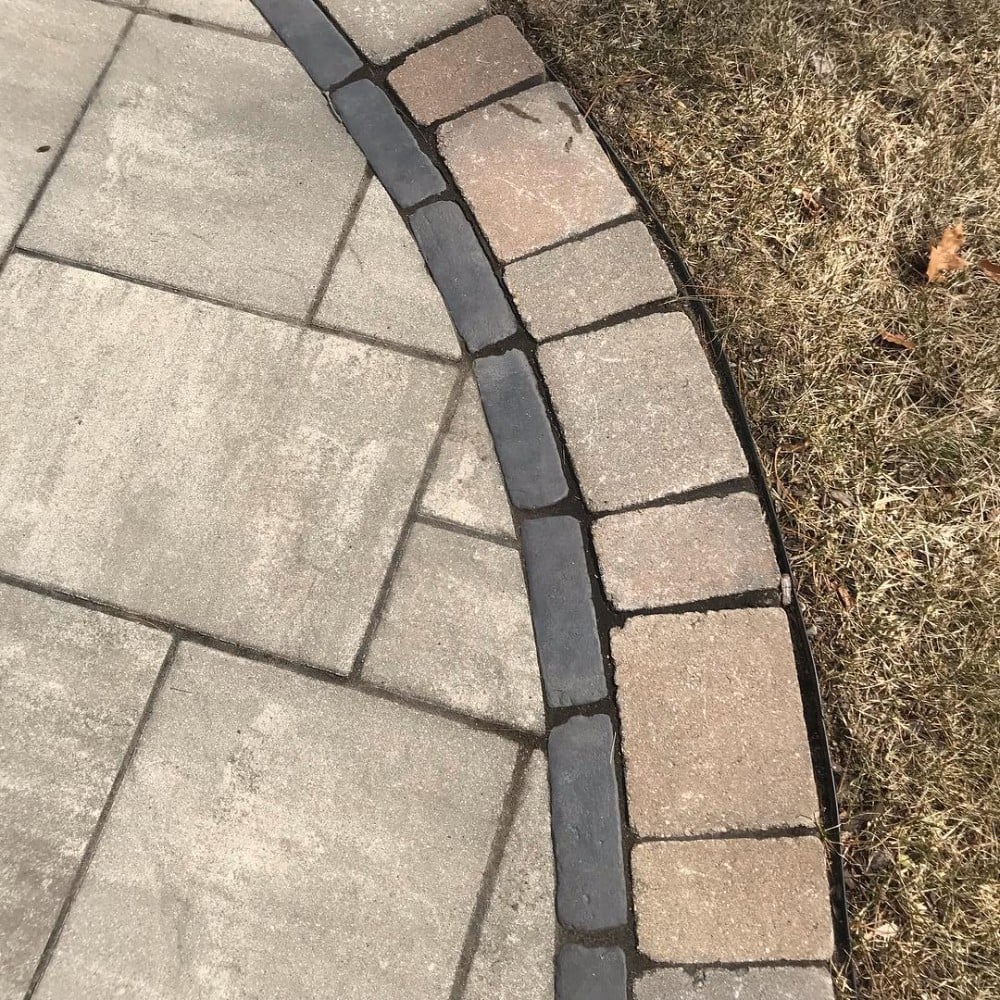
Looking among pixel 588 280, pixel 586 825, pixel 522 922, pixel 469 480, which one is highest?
pixel 588 280

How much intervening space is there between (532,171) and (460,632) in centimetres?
119

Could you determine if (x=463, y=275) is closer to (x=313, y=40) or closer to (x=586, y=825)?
(x=313, y=40)

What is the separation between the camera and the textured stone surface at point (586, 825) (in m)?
1.66

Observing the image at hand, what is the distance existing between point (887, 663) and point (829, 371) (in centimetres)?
69

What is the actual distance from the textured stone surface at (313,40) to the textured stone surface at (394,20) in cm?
4

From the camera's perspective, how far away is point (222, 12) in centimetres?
233

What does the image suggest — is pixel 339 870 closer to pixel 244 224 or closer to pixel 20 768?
pixel 20 768

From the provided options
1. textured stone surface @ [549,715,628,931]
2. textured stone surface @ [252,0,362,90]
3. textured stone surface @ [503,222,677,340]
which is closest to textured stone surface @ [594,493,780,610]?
textured stone surface @ [549,715,628,931]

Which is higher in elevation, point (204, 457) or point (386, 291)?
point (386, 291)

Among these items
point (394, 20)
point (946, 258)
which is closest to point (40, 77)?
point (394, 20)

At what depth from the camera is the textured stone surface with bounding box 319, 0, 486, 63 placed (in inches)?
89.3

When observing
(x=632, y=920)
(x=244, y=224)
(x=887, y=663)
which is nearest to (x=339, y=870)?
(x=632, y=920)

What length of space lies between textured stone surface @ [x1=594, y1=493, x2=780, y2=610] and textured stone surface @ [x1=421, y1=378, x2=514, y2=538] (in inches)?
9.4

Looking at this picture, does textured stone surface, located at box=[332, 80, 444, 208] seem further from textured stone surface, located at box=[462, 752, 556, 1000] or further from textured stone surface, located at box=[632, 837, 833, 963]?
textured stone surface, located at box=[632, 837, 833, 963]
